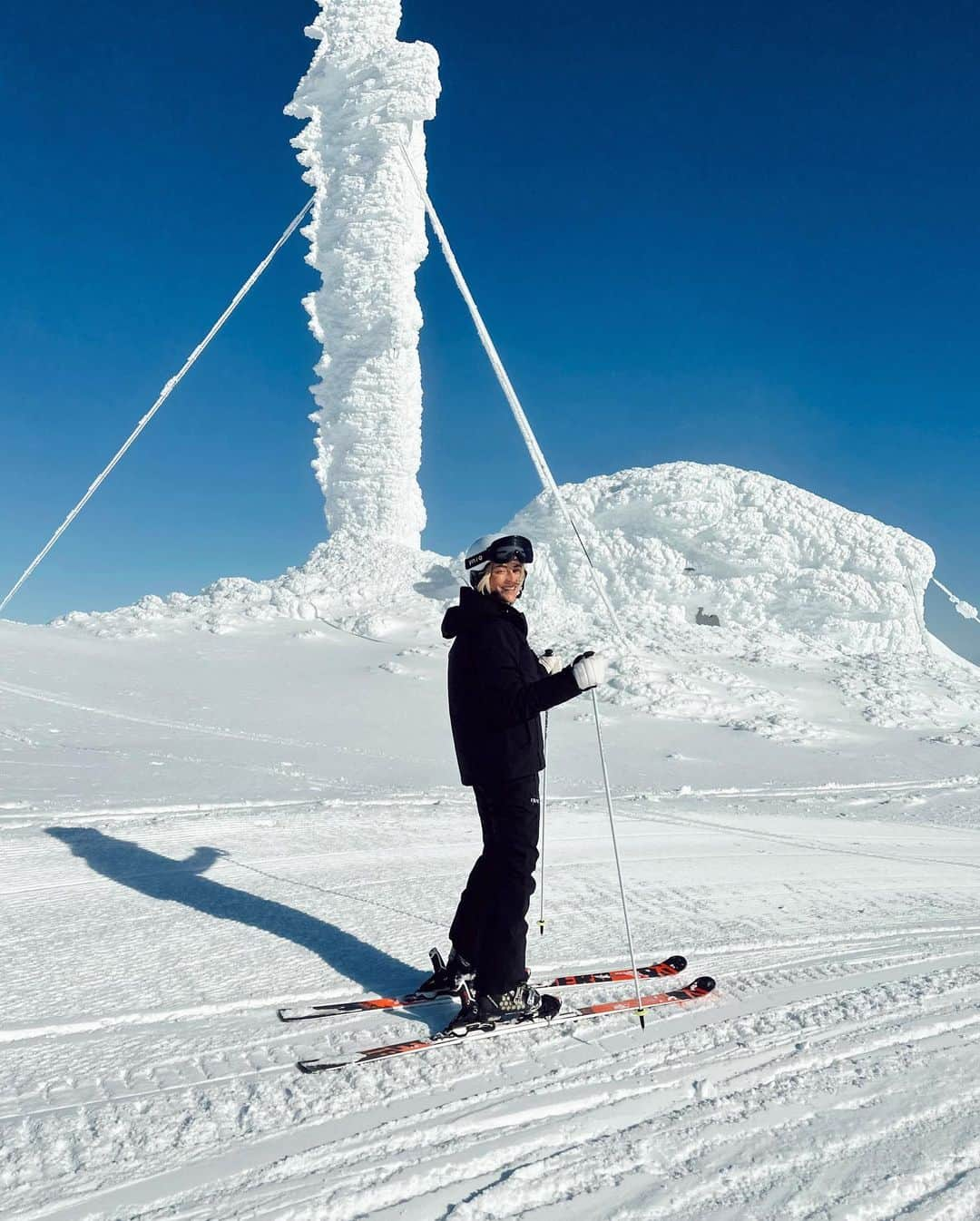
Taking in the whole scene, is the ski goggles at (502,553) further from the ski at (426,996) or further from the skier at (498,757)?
the ski at (426,996)

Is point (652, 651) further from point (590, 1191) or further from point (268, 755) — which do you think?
point (590, 1191)

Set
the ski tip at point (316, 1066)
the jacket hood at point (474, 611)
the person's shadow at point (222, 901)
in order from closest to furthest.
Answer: the ski tip at point (316, 1066), the jacket hood at point (474, 611), the person's shadow at point (222, 901)

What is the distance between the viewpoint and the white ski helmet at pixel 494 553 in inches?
122

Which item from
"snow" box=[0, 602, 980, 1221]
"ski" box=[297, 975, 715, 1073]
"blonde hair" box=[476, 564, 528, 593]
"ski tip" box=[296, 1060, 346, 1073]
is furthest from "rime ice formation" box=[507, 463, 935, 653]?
"ski tip" box=[296, 1060, 346, 1073]

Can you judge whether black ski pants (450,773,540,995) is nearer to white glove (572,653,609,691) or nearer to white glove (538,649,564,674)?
white glove (572,653,609,691)

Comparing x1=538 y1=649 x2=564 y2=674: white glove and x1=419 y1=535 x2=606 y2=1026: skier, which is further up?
x1=538 y1=649 x2=564 y2=674: white glove

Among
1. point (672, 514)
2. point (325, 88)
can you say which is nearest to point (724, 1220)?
point (672, 514)

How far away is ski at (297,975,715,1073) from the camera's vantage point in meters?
2.55

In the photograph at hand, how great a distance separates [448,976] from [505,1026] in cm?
37

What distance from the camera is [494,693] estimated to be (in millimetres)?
2941

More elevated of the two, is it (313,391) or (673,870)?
(313,391)

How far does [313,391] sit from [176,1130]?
88.0 ft

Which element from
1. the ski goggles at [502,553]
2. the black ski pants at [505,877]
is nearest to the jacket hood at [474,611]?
the ski goggles at [502,553]

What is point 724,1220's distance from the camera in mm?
1865
